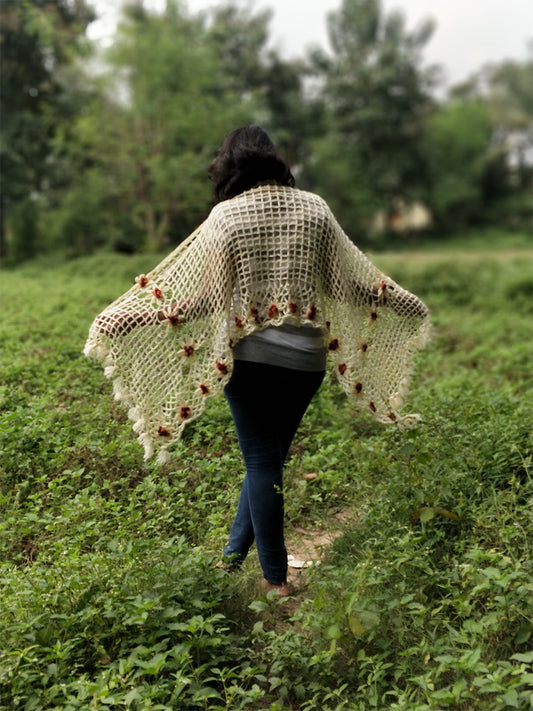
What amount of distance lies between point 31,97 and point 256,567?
15577 millimetres

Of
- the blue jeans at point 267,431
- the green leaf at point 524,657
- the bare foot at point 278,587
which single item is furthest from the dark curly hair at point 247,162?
the green leaf at point 524,657

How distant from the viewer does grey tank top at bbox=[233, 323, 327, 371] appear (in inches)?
108

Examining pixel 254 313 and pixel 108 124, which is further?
pixel 108 124

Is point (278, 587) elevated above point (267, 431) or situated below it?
below

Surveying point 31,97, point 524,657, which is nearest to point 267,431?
point 524,657

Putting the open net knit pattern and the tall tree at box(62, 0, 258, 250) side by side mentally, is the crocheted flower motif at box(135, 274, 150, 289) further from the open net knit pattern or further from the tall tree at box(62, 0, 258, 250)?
the tall tree at box(62, 0, 258, 250)

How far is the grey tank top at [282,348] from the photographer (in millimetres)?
2740

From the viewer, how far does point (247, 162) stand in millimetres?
2721

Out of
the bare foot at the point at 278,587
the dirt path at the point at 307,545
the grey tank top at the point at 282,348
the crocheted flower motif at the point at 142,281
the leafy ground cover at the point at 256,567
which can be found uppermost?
the crocheted flower motif at the point at 142,281

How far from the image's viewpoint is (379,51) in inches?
1053

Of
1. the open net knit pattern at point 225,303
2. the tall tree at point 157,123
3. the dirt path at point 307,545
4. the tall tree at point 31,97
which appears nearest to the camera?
the open net knit pattern at point 225,303

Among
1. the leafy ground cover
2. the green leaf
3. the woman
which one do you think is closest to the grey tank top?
the woman

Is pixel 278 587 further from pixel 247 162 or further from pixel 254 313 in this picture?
pixel 247 162

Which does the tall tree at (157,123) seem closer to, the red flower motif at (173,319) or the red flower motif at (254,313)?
the red flower motif at (173,319)
